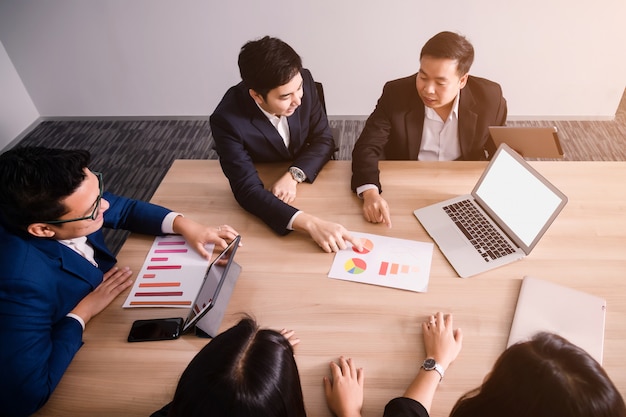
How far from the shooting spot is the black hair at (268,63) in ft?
4.52

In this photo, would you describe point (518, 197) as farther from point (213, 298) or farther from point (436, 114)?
point (213, 298)

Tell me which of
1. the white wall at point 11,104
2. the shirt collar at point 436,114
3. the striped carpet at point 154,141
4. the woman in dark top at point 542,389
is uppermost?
the woman in dark top at point 542,389

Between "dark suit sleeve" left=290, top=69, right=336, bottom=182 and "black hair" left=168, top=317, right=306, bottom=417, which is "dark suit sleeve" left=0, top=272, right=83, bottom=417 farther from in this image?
"dark suit sleeve" left=290, top=69, right=336, bottom=182

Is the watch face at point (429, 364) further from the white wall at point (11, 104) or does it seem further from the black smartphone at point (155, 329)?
the white wall at point (11, 104)

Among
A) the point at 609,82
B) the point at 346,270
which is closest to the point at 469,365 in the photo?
the point at 346,270

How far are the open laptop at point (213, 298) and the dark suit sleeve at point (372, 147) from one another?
1.97 feet

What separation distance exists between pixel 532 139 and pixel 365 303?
3.01ft

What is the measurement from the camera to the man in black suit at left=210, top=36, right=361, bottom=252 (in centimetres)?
138

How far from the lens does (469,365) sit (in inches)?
39.4

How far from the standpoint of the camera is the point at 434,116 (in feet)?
5.85

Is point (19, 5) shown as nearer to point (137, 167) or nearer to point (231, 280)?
point (137, 167)

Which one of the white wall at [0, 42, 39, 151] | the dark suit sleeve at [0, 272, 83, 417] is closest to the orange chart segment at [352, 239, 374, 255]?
the dark suit sleeve at [0, 272, 83, 417]

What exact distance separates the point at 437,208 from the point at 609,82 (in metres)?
2.58

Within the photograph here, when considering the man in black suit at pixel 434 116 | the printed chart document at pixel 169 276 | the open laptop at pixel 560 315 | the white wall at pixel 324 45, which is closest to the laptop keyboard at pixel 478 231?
the open laptop at pixel 560 315
